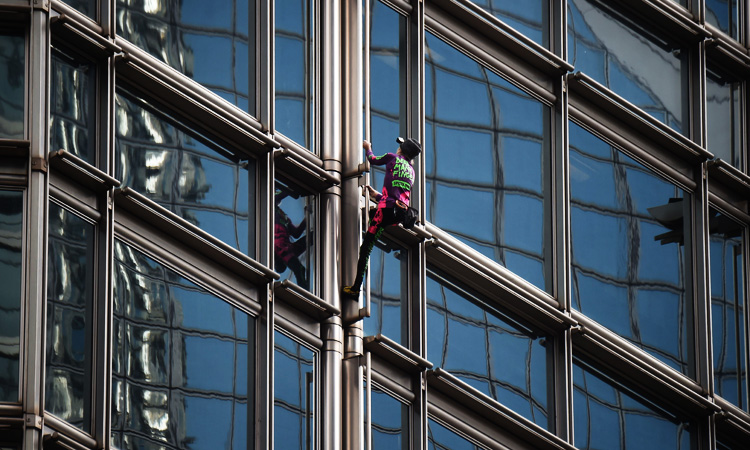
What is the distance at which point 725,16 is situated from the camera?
36.2m

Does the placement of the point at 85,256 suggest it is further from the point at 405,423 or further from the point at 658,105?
the point at 658,105

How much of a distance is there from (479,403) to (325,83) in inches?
222

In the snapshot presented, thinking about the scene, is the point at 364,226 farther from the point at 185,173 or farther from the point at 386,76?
the point at 185,173

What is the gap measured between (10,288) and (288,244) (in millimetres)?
5133

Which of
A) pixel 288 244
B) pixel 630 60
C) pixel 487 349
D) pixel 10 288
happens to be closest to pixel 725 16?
pixel 630 60

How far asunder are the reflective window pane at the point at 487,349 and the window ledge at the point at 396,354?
0.61m

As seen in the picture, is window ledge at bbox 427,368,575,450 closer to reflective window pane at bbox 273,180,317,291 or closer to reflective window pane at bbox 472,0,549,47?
reflective window pane at bbox 273,180,317,291

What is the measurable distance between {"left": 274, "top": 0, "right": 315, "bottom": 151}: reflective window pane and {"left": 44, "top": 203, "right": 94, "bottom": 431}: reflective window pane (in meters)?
4.57

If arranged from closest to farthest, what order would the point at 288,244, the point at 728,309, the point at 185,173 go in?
the point at 185,173 → the point at 288,244 → the point at 728,309

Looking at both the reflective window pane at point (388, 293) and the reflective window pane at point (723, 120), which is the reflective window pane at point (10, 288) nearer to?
the reflective window pane at point (388, 293)

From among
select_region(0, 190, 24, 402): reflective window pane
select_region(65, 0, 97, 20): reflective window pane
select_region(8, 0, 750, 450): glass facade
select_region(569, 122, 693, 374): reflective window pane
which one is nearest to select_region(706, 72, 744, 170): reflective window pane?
select_region(8, 0, 750, 450): glass facade

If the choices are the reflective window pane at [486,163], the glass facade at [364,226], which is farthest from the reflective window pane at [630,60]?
the reflective window pane at [486,163]

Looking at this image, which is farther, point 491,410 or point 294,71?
point 491,410

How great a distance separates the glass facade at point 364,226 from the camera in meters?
26.3
